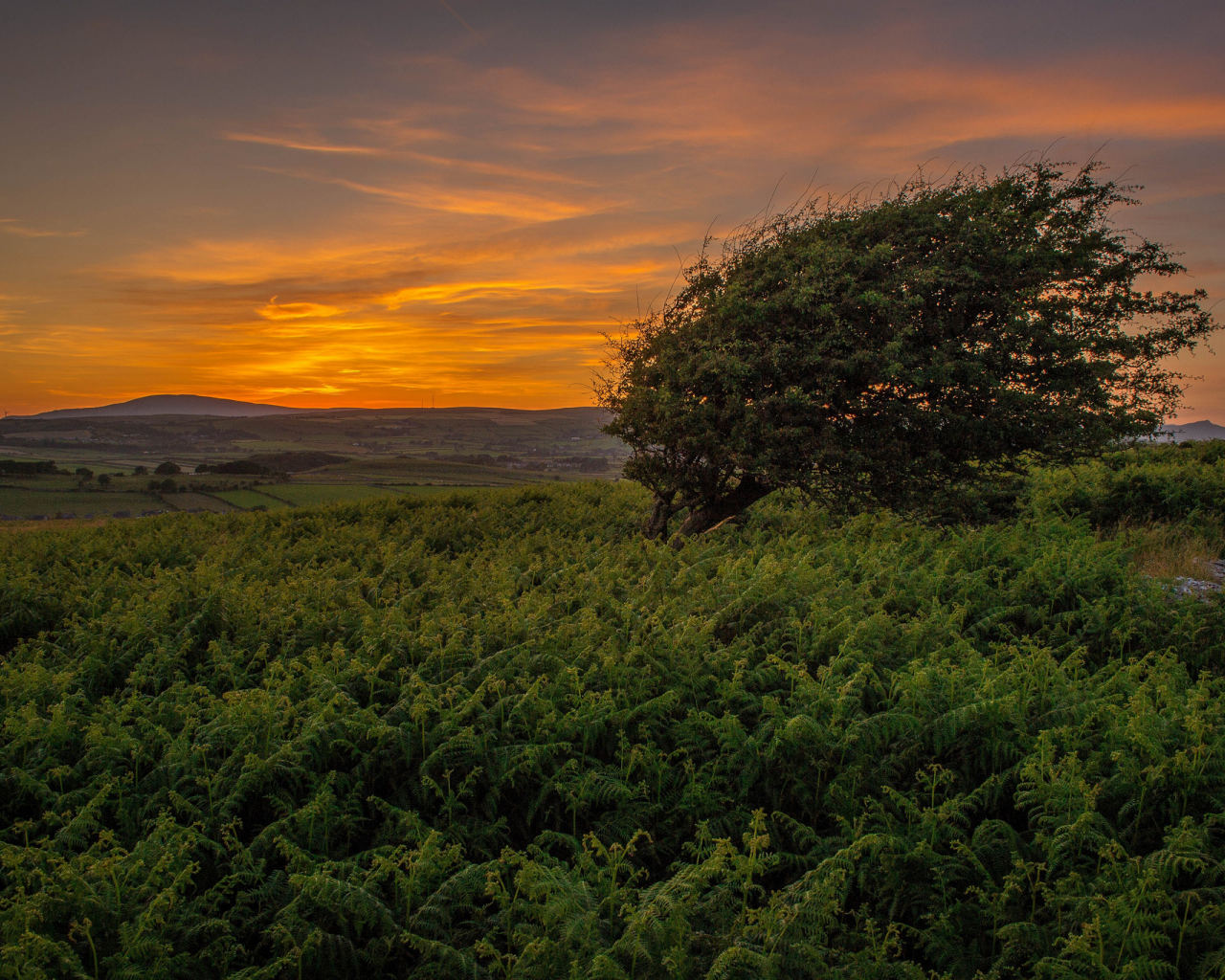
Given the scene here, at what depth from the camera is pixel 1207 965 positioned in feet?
11.1

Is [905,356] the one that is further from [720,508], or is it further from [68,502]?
[68,502]

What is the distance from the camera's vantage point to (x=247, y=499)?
20359 millimetres

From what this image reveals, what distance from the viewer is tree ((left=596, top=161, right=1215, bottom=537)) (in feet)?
35.7

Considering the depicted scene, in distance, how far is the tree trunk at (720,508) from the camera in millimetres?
13219

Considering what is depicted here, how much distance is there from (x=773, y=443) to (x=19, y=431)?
68.8m

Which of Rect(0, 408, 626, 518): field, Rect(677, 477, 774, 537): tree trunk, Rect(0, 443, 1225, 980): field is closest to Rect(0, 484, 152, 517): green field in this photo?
Rect(0, 408, 626, 518): field

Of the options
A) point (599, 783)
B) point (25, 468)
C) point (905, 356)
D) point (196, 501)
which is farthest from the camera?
point (25, 468)

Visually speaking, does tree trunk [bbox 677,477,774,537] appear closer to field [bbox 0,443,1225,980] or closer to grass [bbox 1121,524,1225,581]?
field [bbox 0,443,1225,980]

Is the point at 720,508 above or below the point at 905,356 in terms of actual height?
below

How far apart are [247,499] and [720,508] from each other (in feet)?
48.7

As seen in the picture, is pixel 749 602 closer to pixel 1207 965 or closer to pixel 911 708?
pixel 911 708

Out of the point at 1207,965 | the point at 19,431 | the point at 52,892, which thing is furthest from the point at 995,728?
the point at 19,431

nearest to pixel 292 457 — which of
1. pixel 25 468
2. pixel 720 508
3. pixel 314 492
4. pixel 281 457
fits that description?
pixel 281 457

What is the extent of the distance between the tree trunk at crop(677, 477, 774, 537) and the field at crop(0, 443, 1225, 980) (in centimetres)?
484
